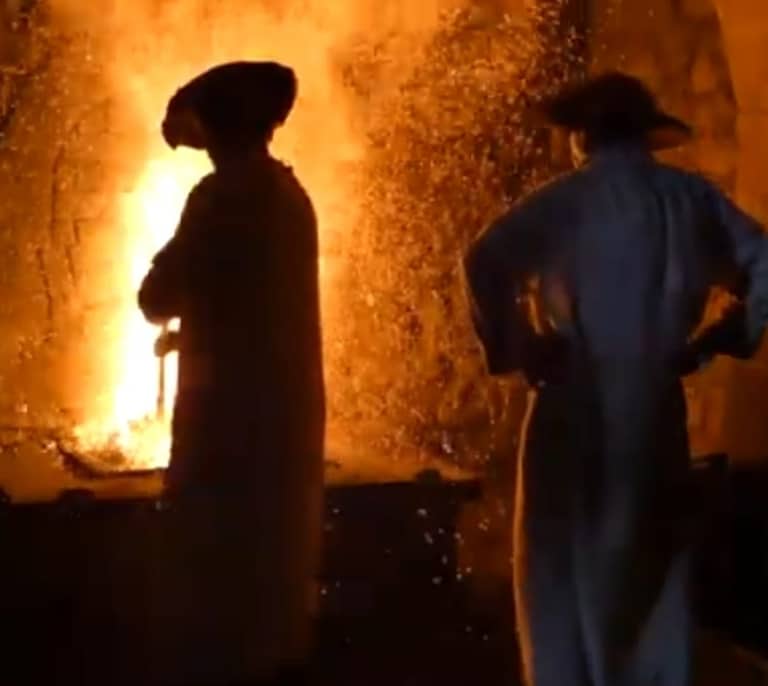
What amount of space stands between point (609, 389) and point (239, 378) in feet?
3.02

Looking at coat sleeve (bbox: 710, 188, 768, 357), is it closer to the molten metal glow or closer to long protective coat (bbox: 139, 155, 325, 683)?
long protective coat (bbox: 139, 155, 325, 683)

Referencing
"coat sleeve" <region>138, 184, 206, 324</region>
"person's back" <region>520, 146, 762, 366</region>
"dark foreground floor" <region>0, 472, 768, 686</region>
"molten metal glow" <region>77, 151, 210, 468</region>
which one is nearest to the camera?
"person's back" <region>520, 146, 762, 366</region>

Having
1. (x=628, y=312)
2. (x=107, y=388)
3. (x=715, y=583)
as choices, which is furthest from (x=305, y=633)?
(x=107, y=388)

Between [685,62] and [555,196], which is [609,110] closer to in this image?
[555,196]

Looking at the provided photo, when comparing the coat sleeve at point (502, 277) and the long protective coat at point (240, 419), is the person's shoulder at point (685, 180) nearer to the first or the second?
the coat sleeve at point (502, 277)

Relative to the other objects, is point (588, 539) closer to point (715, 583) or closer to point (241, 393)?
point (241, 393)

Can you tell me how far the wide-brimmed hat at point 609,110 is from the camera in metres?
4.31

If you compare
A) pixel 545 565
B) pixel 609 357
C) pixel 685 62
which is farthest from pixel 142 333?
pixel 609 357

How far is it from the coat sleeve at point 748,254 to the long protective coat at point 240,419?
3.38 ft

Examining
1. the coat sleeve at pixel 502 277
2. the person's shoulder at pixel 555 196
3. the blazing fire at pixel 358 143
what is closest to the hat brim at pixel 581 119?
the person's shoulder at pixel 555 196

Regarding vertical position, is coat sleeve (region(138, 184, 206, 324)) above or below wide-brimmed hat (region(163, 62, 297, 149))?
below

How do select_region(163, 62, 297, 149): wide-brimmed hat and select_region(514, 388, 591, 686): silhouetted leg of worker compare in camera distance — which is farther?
select_region(163, 62, 297, 149): wide-brimmed hat

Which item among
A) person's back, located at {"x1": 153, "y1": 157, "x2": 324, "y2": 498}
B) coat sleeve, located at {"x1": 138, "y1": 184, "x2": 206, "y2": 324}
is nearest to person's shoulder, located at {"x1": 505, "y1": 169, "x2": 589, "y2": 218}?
person's back, located at {"x1": 153, "y1": 157, "x2": 324, "y2": 498}

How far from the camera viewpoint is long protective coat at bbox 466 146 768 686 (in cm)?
420
